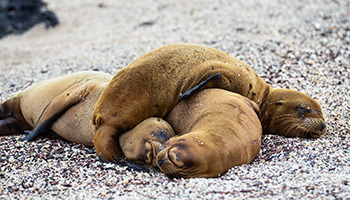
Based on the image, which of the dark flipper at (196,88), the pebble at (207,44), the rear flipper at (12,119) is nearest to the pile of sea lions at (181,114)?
the dark flipper at (196,88)

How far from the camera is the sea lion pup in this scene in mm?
3348

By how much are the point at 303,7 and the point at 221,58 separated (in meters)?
6.06

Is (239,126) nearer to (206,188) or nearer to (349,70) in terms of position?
(206,188)

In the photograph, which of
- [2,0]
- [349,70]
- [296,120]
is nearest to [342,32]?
[349,70]

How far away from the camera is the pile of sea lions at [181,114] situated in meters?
3.48

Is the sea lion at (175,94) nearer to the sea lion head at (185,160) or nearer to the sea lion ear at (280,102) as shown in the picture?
the sea lion ear at (280,102)

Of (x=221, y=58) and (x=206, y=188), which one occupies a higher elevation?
(x=221, y=58)

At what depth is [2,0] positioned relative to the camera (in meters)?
12.6

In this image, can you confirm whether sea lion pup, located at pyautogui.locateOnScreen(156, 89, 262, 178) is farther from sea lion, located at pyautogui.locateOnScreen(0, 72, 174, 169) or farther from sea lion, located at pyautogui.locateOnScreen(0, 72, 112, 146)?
sea lion, located at pyautogui.locateOnScreen(0, 72, 112, 146)

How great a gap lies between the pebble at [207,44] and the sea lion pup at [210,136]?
12 centimetres

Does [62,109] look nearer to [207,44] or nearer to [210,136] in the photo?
[210,136]

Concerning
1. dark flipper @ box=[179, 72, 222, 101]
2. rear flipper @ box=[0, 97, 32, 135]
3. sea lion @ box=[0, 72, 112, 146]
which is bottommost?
rear flipper @ box=[0, 97, 32, 135]

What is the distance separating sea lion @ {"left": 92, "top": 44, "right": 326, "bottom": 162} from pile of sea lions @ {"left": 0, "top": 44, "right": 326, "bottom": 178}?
1 cm

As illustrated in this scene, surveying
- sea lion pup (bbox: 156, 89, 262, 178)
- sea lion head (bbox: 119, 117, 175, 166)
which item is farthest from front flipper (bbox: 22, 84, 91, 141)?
sea lion pup (bbox: 156, 89, 262, 178)
